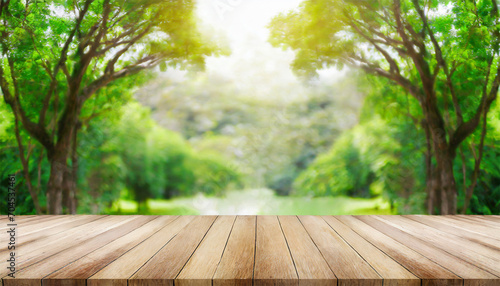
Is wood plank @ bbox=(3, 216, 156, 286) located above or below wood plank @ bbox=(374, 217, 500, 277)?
above

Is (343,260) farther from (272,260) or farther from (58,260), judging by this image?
(58,260)

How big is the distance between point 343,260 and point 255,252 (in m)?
0.38

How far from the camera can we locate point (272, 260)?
1476 mm

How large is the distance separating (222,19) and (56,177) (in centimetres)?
197

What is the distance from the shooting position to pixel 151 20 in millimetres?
3086

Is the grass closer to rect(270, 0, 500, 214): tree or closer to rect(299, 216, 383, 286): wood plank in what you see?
rect(270, 0, 500, 214): tree

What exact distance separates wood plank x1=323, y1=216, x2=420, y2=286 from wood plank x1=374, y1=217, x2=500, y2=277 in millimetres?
327

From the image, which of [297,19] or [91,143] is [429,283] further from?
[91,143]

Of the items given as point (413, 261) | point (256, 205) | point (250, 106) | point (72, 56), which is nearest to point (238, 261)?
point (413, 261)

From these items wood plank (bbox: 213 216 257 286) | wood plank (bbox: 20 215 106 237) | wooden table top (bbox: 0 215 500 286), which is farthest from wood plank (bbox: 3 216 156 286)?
wood plank (bbox: 213 216 257 286)

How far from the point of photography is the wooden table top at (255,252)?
4.16ft

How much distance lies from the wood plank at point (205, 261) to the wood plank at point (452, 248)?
1050 mm

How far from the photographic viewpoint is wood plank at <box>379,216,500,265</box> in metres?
1.59

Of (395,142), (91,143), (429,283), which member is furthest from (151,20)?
(429,283)
